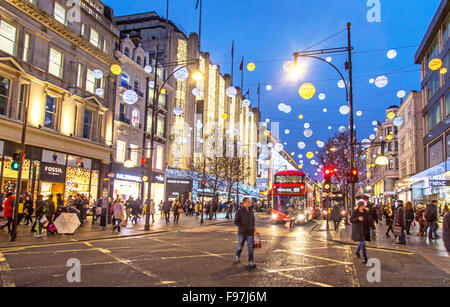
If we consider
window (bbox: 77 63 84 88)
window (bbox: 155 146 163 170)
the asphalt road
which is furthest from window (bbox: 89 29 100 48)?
the asphalt road

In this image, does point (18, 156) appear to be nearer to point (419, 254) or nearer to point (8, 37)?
point (8, 37)

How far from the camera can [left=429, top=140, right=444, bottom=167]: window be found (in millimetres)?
32875

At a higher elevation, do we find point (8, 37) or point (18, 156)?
point (8, 37)

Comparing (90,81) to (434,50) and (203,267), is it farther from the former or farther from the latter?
(434,50)

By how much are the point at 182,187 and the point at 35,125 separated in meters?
22.4

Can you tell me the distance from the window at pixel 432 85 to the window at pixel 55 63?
33.0 meters

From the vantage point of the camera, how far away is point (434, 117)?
116 feet

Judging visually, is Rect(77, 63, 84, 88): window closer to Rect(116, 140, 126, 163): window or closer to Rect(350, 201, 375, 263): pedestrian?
Rect(116, 140, 126, 163): window

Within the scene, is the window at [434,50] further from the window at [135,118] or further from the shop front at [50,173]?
the shop front at [50,173]

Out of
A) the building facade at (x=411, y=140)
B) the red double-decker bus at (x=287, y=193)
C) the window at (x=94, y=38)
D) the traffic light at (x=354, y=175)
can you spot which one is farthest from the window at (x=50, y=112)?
the building facade at (x=411, y=140)

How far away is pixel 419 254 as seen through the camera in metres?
12.2

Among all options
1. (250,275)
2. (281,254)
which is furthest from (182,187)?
(250,275)

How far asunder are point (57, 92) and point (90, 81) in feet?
13.3

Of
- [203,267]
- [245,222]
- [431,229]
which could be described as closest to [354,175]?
[431,229]
